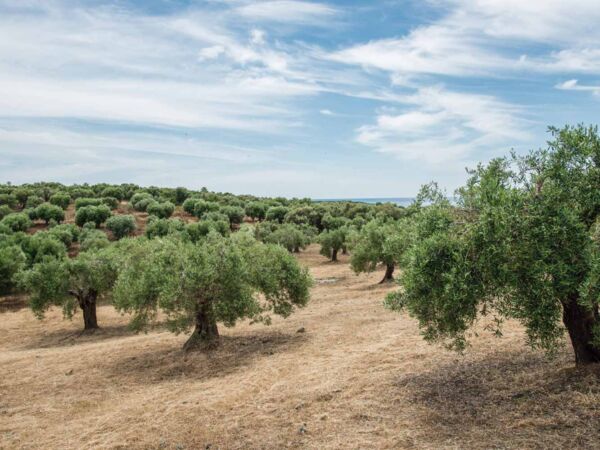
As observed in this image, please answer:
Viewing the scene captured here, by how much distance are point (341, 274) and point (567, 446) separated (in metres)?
54.3

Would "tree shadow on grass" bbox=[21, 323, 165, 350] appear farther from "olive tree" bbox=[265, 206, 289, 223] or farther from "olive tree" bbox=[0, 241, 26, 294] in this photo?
"olive tree" bbox=[265, 206, 289, 223]

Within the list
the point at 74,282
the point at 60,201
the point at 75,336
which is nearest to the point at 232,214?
the point at 60,201

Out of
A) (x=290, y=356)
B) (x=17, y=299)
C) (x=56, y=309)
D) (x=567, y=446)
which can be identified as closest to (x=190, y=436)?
(x=290, y=356)

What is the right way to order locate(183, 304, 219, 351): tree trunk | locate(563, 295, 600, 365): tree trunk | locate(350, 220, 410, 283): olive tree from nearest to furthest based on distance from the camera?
locate(563, 295, 600, 365): tree trunk, locate(183, 304, 219, 351): tree trunk, locate(350, 220, 410, 283): olive tree

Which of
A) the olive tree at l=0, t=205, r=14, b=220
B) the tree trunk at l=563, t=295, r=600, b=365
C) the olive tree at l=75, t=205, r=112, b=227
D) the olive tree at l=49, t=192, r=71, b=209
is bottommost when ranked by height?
the tree trunk at l=563, t=295, r=600, b=365

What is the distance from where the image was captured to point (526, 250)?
495 inches

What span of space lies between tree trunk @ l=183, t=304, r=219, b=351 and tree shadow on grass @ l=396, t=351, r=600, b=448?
509 inches

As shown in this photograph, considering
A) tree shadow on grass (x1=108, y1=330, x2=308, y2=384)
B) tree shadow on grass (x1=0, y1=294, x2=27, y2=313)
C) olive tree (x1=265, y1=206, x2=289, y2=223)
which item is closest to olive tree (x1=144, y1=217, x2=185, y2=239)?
tree shadow on grass (x1=0, y1=294, x2=27, y2=313)

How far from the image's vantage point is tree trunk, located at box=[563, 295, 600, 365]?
1474 cm

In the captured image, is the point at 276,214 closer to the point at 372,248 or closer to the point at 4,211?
the point at 4,211

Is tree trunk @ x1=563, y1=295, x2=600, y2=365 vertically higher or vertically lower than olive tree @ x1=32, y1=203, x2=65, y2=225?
lower

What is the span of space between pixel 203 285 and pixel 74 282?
19.3 metres

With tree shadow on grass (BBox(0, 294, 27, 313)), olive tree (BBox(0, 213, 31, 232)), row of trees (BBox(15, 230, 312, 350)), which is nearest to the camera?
row of trees (BBox(15, 230, 312, 350))

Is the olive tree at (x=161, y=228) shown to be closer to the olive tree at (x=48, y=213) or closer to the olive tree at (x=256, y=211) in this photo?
the olive tree at (x=48, y=213)
